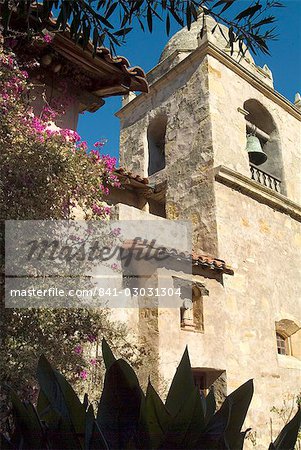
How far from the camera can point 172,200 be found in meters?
9.53

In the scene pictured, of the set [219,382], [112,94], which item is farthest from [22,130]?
[219,382]

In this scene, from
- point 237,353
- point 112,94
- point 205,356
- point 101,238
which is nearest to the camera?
point 101,238

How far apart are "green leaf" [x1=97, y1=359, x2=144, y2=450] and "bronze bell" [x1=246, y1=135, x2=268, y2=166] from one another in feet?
27.7

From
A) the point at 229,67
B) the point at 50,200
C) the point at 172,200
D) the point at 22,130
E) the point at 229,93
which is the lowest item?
the point at 50,200

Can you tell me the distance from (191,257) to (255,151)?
3.66 metres

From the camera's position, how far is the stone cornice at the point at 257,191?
28.5 ft

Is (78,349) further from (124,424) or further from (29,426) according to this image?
(124,424)

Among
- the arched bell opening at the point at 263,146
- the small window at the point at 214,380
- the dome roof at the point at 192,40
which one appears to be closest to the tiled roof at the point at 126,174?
the arched bell opening at the point at 263,146

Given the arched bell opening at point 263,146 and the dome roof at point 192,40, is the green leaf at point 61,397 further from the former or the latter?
the dome roof at point 192,40

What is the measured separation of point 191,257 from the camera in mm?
6953

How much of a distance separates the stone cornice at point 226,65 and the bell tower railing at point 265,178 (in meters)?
2.10

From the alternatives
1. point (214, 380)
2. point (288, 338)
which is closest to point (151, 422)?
point (214, 380)

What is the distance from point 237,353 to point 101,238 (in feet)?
12.9

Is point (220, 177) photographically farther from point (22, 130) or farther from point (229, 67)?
point (22, 130)
